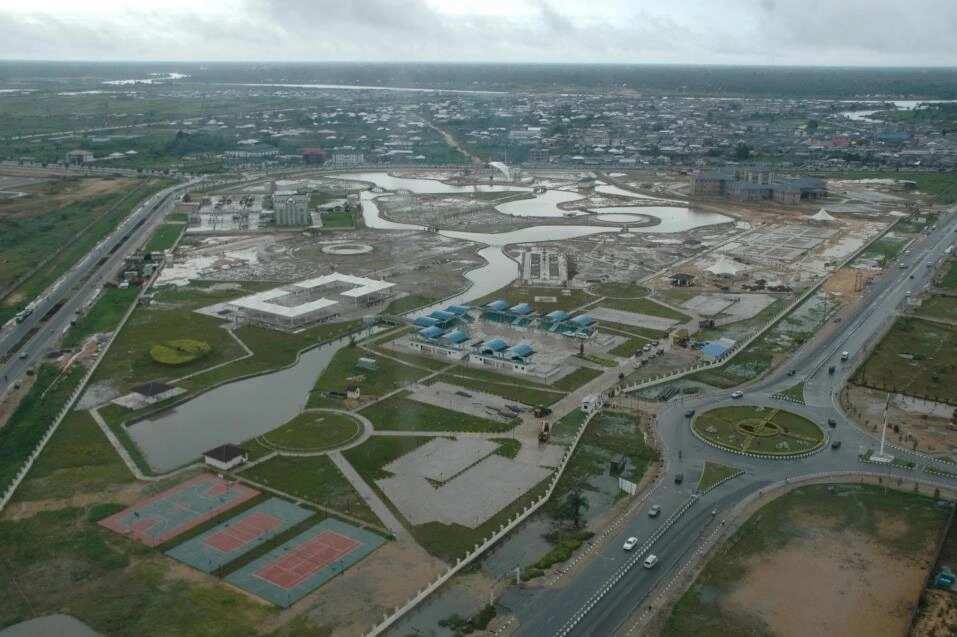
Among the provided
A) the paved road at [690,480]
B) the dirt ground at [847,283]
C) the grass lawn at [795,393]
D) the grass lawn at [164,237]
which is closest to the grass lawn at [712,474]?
the paved road at [690,480]

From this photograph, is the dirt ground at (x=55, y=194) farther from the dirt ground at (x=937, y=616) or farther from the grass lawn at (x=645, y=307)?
the dirt ground at (x=937, y=616)

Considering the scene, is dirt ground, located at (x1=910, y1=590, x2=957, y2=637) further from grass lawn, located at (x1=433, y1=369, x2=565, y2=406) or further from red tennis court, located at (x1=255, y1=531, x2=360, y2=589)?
grass lawn, located at (x1=433, y1=369, x2=565, y2=406)

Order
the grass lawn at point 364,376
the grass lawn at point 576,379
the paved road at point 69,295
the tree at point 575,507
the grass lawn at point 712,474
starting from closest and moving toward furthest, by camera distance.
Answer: the tree at point 575,507 → the grass lawn at point 712,474 → the grass lawn at point 364,376 → the grass lawn at point 576,379 → the paved road at point 69,295

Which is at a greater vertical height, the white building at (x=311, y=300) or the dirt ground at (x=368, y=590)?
the dirt ground at (x=368, y=590)

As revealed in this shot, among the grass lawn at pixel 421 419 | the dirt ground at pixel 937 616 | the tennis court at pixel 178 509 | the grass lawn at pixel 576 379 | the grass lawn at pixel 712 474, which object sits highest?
the dirt ground at pixel 937 616

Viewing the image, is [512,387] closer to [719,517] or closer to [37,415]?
[719,517]

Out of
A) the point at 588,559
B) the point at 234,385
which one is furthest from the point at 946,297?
the point at 234,385
